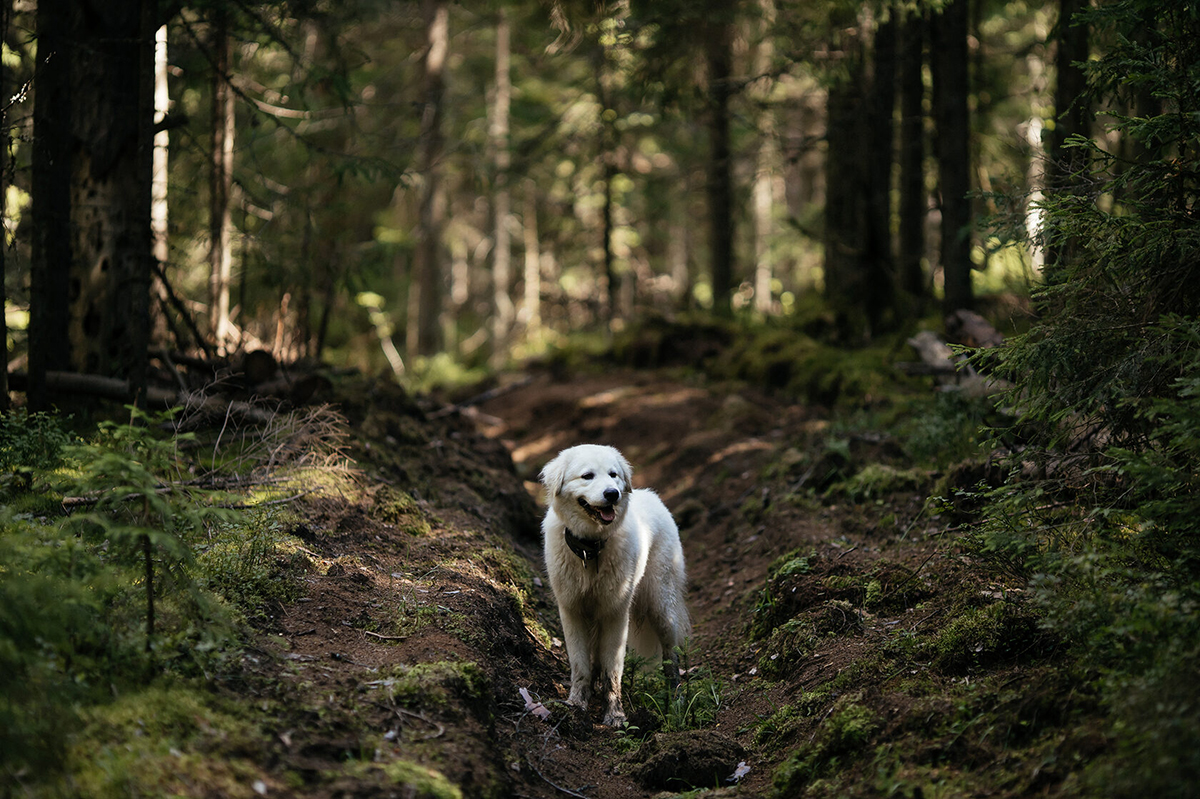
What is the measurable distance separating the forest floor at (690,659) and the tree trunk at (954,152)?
96.6 inches

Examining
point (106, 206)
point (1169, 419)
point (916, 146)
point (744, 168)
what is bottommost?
point (1169, 419)

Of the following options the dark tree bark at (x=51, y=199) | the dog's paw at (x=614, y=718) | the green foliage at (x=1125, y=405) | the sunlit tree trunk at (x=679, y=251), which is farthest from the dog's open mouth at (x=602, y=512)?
the sunlit tree trunk at (x=679, y=251)

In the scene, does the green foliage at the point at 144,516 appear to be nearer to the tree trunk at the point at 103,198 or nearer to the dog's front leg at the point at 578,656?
the dog's front leg at the point at 578,656

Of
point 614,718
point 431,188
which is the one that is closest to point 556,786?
point 614,718

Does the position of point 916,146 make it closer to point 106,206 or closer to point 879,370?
point 879,370

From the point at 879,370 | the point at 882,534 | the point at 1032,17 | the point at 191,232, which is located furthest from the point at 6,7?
the point at 1032,17

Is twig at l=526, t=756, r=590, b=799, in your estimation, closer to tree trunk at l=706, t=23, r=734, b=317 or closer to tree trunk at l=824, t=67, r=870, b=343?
tree trunk at l=824, t=67, r=870, b=343

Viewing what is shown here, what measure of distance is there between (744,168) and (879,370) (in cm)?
1947

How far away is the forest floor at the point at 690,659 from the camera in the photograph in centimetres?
421

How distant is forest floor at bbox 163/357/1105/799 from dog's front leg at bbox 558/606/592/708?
193mm

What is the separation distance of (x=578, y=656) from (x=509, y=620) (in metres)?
0.77

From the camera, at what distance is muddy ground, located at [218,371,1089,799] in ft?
14.0

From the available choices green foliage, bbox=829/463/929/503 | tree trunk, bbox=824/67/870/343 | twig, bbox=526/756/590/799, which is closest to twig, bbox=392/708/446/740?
twig, bbox=526/756/590/799

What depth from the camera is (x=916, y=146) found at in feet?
51.2
